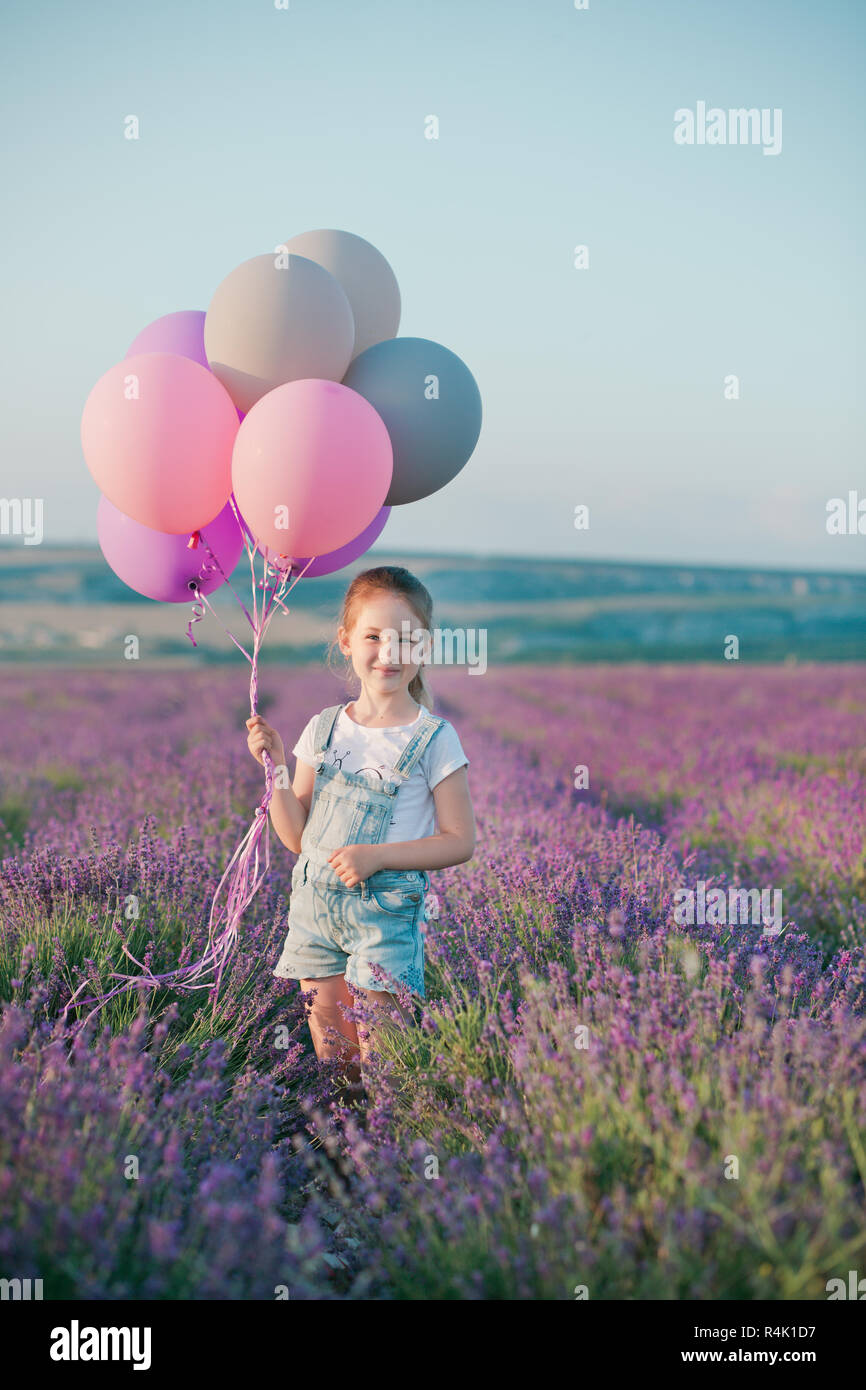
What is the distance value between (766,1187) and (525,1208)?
0.47 meters

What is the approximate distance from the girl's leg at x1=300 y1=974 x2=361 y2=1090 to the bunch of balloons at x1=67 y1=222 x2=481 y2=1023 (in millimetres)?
295

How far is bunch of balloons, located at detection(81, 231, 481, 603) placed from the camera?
2.46 metres

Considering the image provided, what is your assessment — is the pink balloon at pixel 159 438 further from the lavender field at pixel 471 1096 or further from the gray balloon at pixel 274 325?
the lavender field at pixel 471 1096

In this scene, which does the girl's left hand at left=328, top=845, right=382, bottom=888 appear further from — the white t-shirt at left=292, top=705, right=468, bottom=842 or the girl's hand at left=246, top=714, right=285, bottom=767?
the girl's hand at left=246, top=714, right=285, bottom=767

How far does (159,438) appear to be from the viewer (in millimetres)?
2475

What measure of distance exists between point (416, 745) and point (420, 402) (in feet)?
3.47

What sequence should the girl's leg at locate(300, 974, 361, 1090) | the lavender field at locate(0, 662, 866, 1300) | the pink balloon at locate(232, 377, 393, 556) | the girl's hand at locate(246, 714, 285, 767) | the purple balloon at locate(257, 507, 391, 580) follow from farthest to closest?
the purple balloon at locate(257, 507, 391, 580) < the girl's leg at locate(300, 974, 361, 1090) < the girl's hand at locate(246, 714, 285, 767) < the pink balloon at locate(232, 377, 393, 556) < the lavender field at locate(0, 662, 866, 1300)

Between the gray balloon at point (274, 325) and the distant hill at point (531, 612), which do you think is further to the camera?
the distant hill at point (531, 612)

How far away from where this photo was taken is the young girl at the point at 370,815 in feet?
8.41

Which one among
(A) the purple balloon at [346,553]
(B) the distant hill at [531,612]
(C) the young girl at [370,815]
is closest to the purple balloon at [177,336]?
(A) the purple balloon at [346,553]

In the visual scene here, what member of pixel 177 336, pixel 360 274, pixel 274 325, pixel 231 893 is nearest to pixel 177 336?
pixel 177 336

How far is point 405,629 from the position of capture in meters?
2.62

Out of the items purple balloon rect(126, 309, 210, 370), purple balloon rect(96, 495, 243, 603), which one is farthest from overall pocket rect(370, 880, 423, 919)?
purple balloon rect(126, 309, 210, 370)

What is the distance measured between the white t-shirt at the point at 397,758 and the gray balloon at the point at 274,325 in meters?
1.07
